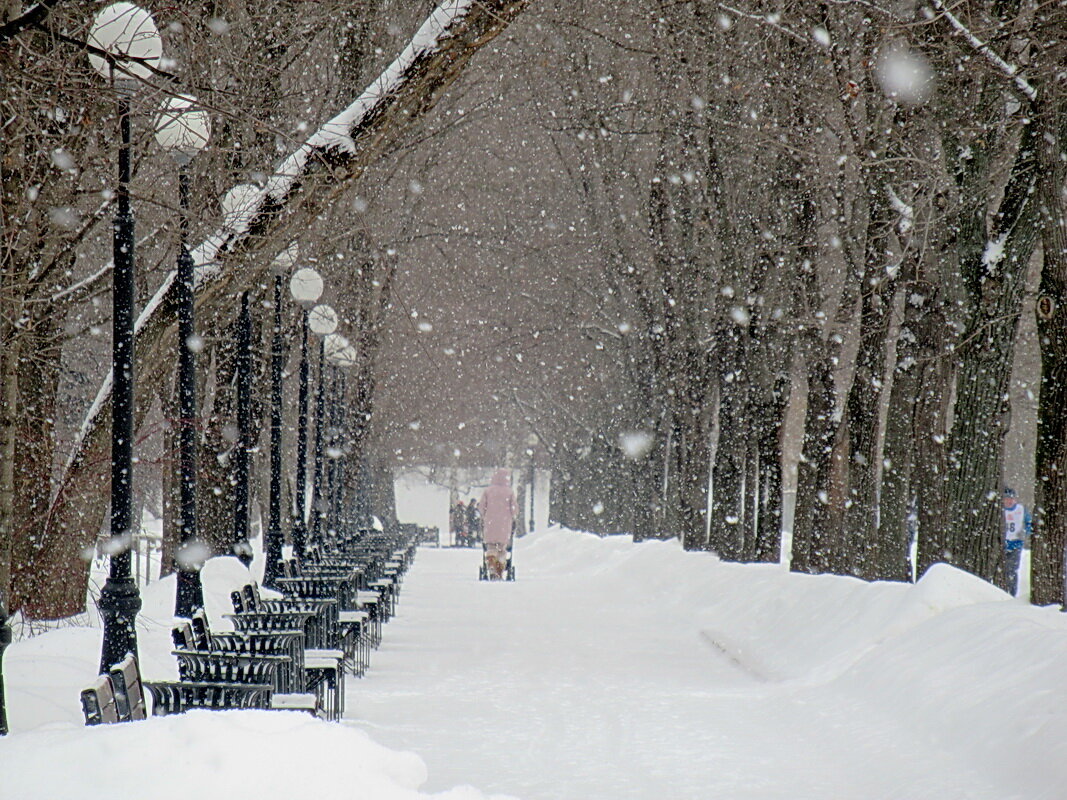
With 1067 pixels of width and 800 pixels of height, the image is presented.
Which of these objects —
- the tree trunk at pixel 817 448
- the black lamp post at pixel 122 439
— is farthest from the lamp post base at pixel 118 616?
the tree trunk at pixel 817 448

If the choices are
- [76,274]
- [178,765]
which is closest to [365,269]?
[76,274]

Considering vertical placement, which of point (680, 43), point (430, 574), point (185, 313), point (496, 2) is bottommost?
point (430, 574)

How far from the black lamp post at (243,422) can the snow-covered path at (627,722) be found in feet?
8.53

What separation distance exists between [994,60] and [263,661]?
765 cm

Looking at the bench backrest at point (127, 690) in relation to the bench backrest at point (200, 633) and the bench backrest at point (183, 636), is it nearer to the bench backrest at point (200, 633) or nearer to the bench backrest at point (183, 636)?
the bench backrest at point (183, 636)

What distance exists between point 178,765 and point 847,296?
1557 centimetres

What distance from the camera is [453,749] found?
30.2ft

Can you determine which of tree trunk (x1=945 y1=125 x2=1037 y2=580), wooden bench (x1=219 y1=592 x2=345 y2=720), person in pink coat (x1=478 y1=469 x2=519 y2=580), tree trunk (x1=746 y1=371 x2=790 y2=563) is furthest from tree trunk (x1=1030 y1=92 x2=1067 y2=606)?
person in pink coat (x1=478 y1=469 x2=519 y2=580)

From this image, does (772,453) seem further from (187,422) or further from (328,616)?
(187,422)

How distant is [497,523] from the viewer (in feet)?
99.0

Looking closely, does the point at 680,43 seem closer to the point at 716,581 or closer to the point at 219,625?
A: the point at 716,581

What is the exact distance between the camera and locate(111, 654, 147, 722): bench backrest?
689 cm

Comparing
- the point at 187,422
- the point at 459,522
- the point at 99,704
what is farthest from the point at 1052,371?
the point at 459,522

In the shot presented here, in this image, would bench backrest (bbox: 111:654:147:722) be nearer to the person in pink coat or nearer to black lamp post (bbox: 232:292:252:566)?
black lamp post (bbox: 232:292:252:566)
